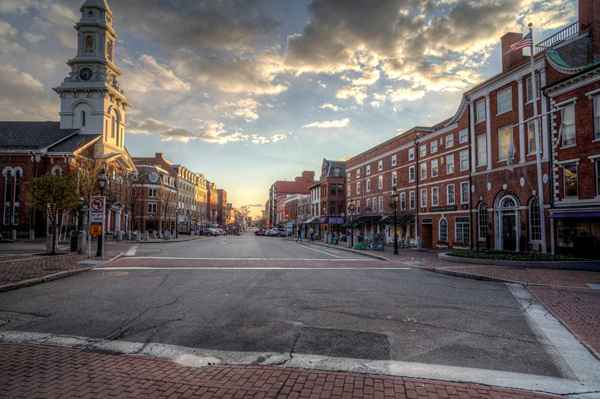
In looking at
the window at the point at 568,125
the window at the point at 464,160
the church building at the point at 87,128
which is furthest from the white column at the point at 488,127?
the church building at the point at 87,128

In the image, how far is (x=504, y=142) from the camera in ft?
89.1

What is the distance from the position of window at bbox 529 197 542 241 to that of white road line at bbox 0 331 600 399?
22916mm

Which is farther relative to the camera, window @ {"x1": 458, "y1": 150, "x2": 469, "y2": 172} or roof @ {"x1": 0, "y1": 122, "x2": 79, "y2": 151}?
roof @ {"x1": 0, "y1": 122, "x2": 79, "y2": 151}

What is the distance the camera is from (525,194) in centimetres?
2483

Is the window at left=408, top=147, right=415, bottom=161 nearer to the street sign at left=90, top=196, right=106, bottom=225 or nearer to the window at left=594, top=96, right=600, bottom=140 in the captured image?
the window at left=594, top=96, right=600, bottom=140

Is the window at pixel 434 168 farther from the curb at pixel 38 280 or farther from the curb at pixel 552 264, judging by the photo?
the curb at pixel 38 280

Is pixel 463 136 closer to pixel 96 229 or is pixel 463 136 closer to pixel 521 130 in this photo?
pixel 521 130

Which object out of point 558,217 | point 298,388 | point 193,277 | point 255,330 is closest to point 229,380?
point 298,388

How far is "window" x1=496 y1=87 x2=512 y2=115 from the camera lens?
26.7 m

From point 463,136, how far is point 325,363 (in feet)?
104

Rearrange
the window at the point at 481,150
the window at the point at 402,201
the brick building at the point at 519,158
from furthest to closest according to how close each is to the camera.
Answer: the window at the point at 402,201 → the window at the point at 481,150 → the brick building at the point at 519,158

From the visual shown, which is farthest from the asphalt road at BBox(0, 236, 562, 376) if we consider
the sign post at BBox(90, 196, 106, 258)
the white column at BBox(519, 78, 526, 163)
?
the white column at BBox(519, 78, 526, 163)

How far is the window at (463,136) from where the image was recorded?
31.7 meters

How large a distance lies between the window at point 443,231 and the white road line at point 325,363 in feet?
104
